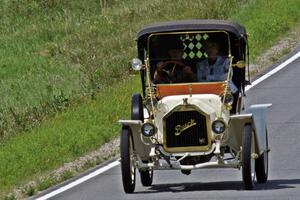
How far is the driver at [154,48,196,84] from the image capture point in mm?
14969

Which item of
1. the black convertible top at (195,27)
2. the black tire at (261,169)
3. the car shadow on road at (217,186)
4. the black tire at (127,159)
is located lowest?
the car shadow on road at (217,186)

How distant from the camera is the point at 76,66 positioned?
101ft

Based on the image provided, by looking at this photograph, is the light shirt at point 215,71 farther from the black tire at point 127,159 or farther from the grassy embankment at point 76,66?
the grassy embankment at point 76,66

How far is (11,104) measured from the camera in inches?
1029

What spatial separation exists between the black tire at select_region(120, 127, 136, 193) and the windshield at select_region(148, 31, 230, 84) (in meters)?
1.23

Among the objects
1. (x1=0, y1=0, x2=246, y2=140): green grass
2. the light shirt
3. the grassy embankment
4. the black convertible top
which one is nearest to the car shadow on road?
the light shirt

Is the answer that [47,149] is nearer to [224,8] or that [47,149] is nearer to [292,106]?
[292,106]

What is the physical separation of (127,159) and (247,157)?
4.61 ft

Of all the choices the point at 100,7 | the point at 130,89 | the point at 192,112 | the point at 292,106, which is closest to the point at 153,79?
the point at 192,112

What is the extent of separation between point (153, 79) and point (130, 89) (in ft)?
28.5

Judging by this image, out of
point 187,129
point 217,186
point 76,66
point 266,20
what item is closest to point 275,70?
point 266,20

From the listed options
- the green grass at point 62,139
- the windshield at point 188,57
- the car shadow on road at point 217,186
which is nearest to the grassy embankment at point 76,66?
the green grass at point 62,139

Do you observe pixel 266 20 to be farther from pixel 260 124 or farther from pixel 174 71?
pixel 260 124

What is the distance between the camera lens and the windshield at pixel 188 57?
1499 cm
